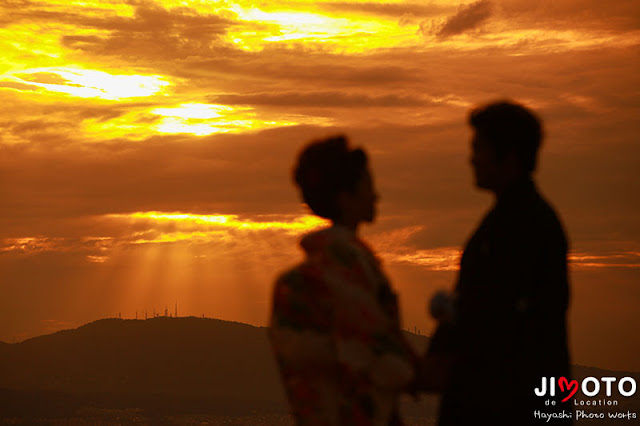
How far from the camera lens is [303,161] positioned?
4.49 meters

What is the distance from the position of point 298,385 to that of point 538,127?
2.04m

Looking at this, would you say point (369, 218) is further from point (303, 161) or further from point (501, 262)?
point (501, 262)

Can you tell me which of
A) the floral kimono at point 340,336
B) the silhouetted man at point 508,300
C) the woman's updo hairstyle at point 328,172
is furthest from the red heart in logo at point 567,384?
the woman's updo hairstyle at point 328,172

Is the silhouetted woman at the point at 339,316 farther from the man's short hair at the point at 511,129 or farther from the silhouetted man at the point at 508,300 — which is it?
the man's short hair at the point at 511,129

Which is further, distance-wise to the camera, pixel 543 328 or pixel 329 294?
pixel 543 328

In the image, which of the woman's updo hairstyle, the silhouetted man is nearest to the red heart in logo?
the silhouetted man

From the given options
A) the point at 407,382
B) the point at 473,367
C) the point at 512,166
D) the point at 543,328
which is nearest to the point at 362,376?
the point at 407,382

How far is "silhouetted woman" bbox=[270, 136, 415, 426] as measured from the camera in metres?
4.24

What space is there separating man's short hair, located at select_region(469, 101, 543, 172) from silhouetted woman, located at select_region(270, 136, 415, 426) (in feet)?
3.34

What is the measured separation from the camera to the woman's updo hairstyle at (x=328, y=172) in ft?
14.5

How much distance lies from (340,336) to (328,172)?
80cm

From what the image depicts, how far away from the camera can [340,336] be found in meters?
4.24

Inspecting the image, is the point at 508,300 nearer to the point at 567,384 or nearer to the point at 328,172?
the point at 567,384

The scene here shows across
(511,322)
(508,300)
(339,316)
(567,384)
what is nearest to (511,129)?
(508,300)
